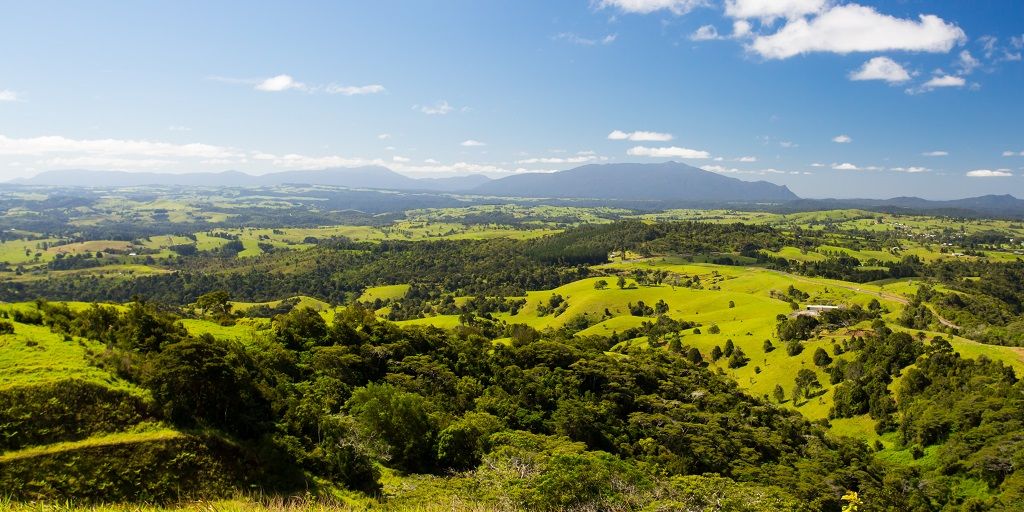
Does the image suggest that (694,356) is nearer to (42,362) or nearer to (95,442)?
(95,442)

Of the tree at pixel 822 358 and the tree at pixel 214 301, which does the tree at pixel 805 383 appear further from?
the tree at pixel 214 301

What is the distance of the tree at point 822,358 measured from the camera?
79.2 metres

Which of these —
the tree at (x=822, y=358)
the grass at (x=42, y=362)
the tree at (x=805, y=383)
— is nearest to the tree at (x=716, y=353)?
the tree at (x=805, y=383)

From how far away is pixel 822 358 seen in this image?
261ft

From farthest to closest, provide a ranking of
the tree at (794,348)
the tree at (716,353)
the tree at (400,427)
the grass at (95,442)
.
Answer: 1. the tree at (716,353)
2. the tree at (794,348)
3. the tree at (400,427)
4. the grass at (95,442)

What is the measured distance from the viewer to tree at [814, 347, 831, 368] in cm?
7919

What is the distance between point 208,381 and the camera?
23750mm

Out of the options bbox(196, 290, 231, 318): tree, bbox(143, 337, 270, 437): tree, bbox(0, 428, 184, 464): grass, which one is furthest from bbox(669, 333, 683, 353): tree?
bbox(0, 428, 184, 464): grass

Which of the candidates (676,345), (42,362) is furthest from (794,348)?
(42,362)

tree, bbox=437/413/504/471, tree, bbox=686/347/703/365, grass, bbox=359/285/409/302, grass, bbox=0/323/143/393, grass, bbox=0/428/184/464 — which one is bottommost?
grass, bbox=359/285/409/302

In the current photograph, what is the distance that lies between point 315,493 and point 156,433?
690 cm

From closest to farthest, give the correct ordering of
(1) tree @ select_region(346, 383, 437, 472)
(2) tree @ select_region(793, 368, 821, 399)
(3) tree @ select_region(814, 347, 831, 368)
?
(1) tree @ select_region(346, 383, 437, 472)
(2) tree @ select_region(793, 368, 821, 399)
(3) tree @ select_region(814, 347, 831, 368)

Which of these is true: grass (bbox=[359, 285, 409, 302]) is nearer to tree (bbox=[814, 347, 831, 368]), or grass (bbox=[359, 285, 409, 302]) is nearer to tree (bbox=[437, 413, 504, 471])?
tree (bbox=[814, 347, 831, 368])

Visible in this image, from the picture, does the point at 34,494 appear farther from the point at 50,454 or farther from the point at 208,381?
the point at 208,381
